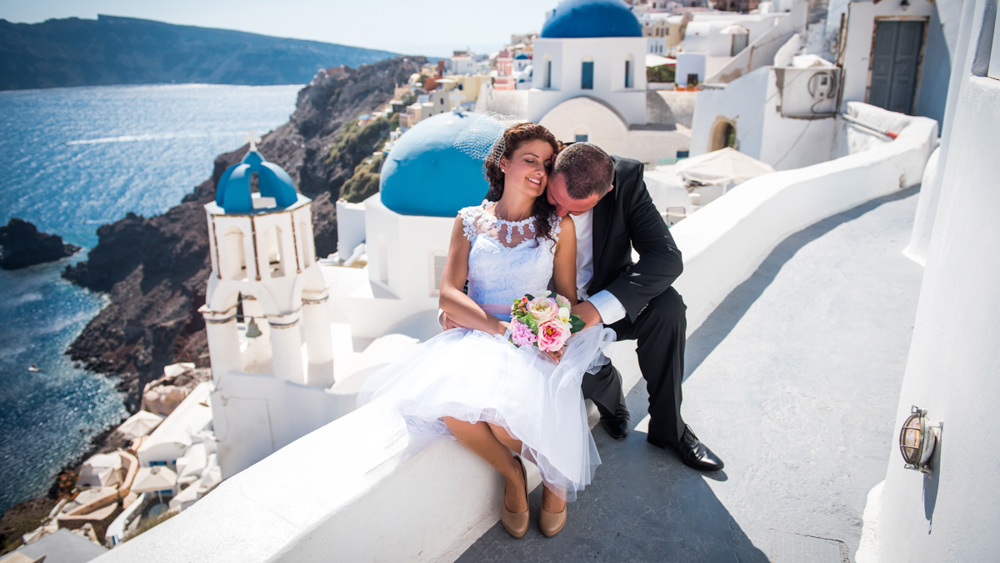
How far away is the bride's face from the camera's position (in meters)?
Result: 1.94

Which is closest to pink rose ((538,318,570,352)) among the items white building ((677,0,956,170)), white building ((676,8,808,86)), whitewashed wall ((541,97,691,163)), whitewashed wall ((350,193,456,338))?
whitewashed wall ((350,193,456,338))

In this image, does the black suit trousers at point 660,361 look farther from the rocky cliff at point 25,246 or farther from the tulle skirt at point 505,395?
the rocky cliff at point 25,246

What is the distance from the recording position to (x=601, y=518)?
6.30 feet

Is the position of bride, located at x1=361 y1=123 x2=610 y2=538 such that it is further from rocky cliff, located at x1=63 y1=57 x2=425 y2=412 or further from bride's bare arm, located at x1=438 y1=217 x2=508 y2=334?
rocky cliff, located at x1=63 y1=57 x2=425 y2=412

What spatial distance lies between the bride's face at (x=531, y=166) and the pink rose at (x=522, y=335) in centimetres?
43

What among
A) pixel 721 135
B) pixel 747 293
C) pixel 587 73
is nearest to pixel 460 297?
pixel 747 293

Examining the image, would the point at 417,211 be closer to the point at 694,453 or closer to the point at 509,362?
the point at 694,453

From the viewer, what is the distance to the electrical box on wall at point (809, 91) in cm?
1130

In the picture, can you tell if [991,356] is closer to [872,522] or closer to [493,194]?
[872,522]

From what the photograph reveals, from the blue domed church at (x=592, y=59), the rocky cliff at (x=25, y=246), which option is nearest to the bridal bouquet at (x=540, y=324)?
the blue domed church at (x=592, y=59)

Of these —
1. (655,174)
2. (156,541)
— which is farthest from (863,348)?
(655,174)

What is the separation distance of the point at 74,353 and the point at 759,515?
124ft

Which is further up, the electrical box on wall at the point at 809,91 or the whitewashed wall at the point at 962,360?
the electrical box on wall at the point at 809,91

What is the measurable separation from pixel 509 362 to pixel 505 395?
4.9 inches
